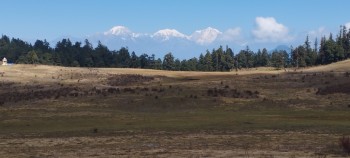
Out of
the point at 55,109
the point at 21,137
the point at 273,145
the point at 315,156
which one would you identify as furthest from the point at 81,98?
the point at 315,156

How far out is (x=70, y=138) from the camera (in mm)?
35250

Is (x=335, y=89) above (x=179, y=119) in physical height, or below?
above

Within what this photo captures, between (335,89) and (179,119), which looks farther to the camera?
(335,89)

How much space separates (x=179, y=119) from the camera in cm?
4975

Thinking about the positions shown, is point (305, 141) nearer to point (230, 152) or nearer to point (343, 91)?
point (230, 152)

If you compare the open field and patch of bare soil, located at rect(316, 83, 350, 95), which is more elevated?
patch of bare soil, located at rect(316, 83, 350, 95)

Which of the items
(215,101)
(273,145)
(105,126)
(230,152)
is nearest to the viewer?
(230,152)

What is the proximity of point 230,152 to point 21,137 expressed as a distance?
55.6 feet

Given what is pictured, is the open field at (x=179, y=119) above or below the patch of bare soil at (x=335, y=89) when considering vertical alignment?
below

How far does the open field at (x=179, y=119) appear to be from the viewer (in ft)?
94.8

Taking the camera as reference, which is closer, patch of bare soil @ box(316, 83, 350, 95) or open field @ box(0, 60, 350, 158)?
open field @ box(0, 60, 350, 158)

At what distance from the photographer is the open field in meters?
28.9

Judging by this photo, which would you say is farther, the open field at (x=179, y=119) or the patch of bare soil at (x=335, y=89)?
the patch of bare soil at (x=335, y=89)

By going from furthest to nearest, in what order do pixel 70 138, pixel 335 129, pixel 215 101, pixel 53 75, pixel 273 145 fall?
pixel 53 75, pixel 215 101, pixel 335 129, pixel 70 138, pixel 273 145
